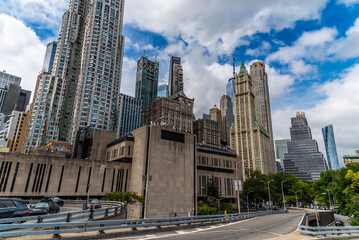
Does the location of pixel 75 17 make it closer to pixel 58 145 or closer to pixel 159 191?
pixel 58 145

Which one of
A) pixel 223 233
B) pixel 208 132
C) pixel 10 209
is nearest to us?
pixel 10 209

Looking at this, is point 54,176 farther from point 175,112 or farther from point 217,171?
point 175,112

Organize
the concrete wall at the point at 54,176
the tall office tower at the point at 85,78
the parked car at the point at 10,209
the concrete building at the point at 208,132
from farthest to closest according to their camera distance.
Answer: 1. the concrete building at the point at 208,132
2. the tall office tower at the point at 85,78
3. the concrete wall at the point at 54,176
4. the parked car at the point at 10,209

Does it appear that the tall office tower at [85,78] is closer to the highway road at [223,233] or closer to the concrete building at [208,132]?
the concrete building at [208,132]

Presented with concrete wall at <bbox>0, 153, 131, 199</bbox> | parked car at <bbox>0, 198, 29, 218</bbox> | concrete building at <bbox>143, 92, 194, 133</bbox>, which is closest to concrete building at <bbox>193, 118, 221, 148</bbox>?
concrete building at <bbox>143, 92, 194, 133</bbox>

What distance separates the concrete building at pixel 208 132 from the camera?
18962 centimetres

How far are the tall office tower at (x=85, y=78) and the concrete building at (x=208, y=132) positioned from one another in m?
75.9

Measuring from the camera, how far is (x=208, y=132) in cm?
19225

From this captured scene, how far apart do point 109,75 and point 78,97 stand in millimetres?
22731

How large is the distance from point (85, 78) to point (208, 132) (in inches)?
4218

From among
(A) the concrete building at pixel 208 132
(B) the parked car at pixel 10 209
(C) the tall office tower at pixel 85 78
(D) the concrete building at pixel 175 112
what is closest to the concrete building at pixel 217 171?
(B) the parked car at pixel 10 209

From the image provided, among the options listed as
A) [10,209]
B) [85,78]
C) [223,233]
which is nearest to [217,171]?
[223,233]

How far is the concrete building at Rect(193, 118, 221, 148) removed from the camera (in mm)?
189625

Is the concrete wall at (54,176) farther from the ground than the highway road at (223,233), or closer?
farther from the ground
